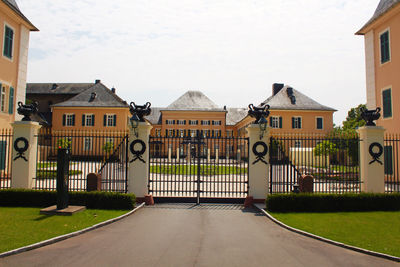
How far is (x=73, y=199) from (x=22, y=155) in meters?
2.76

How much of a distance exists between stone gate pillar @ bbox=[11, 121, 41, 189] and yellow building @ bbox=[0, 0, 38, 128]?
237 inches

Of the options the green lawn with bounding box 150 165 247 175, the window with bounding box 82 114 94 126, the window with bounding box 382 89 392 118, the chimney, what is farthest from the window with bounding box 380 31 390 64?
the window with bounding box 82 114 94 126

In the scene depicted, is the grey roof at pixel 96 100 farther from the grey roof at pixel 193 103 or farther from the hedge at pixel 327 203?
the hedge at pixel 327 203

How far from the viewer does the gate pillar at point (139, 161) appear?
10.7 meters

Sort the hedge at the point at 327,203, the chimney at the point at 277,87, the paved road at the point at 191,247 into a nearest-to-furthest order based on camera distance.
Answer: the paved road at the point at 191,247 < the hedge at the point at 327,203 < the chimney at the point at 277,87

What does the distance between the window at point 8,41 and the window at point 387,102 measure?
71.0 ft

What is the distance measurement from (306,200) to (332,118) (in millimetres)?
35535

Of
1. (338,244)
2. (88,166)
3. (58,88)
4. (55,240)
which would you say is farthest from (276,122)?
(58,88)

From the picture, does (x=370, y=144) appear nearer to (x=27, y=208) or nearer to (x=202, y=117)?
(x=27, y=208)

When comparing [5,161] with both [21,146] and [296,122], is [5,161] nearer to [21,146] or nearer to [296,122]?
[21,146]

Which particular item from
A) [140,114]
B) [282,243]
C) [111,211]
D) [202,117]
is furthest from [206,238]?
[202,117]

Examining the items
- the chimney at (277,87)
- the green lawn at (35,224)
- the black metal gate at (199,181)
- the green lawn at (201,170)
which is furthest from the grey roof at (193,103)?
the green lawn at (35,224)

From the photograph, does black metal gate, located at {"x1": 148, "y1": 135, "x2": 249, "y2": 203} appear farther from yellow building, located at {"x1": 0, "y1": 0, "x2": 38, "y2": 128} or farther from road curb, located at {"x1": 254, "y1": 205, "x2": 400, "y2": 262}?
yellow building, located at {"x1": 0, "y1": 0, "x2": 38, "y2": 128}

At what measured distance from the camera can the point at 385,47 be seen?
17.2 m
